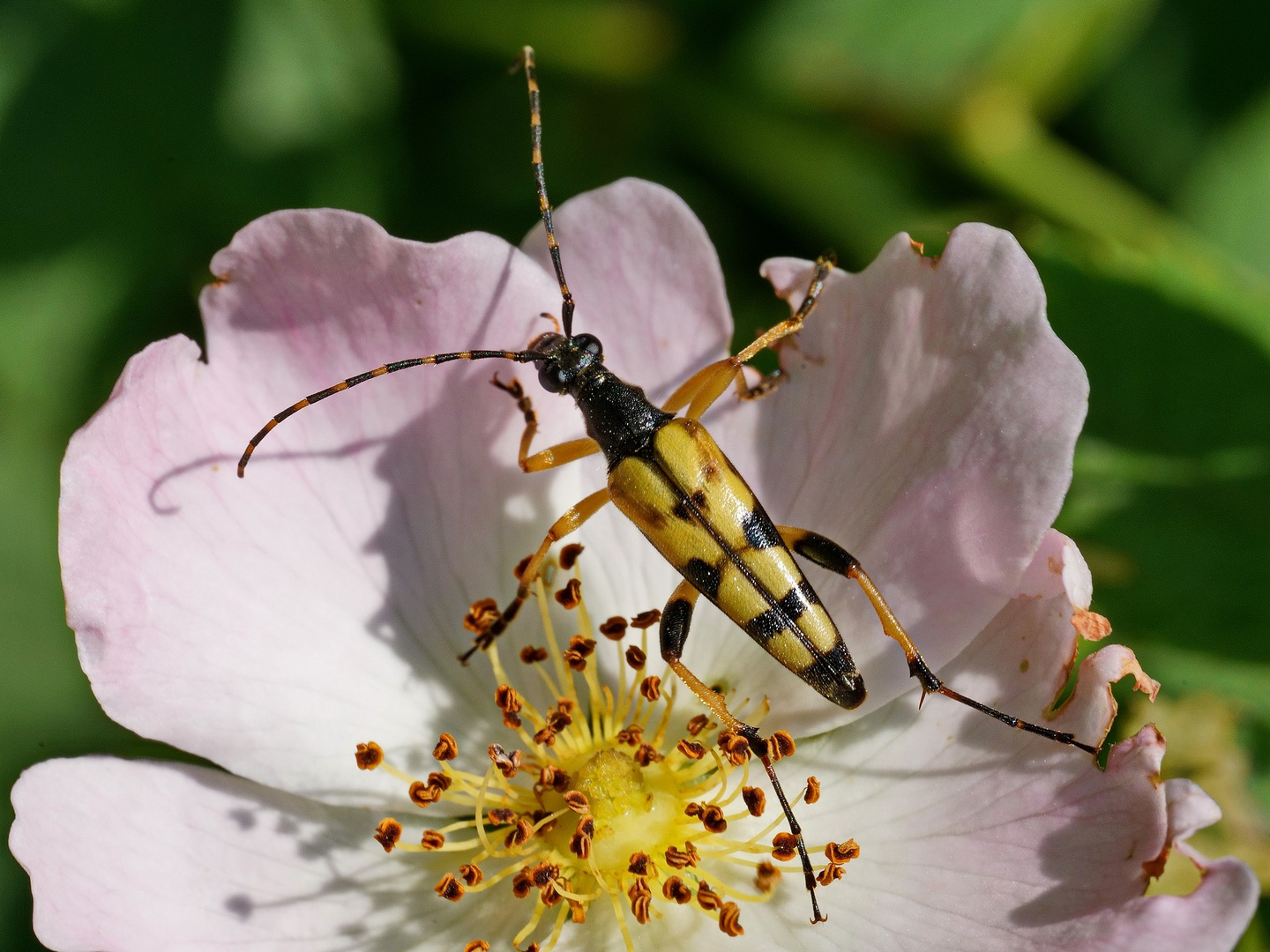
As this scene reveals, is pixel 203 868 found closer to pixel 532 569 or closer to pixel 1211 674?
pixel 532 569

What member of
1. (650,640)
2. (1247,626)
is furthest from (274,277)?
(1247,626)

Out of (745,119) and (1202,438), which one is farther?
(745,119)

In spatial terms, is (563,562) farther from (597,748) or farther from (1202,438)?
(1202,438)

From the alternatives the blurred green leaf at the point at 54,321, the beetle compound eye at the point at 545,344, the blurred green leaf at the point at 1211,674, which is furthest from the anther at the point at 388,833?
the blurred green leaf at the point at 54,321

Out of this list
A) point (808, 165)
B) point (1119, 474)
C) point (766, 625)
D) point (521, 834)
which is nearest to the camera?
point (521, 834)

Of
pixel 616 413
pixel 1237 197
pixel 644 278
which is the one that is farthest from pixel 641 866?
pixel 1237 197

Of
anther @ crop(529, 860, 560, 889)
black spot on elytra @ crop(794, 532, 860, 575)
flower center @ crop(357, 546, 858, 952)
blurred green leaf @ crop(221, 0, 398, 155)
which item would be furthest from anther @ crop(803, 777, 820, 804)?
blurred green leaf @ crop(221, 0, 398, 155)

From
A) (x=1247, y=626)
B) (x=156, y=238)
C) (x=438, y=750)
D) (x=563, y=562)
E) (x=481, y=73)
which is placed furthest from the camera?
(x=481, y=73)
